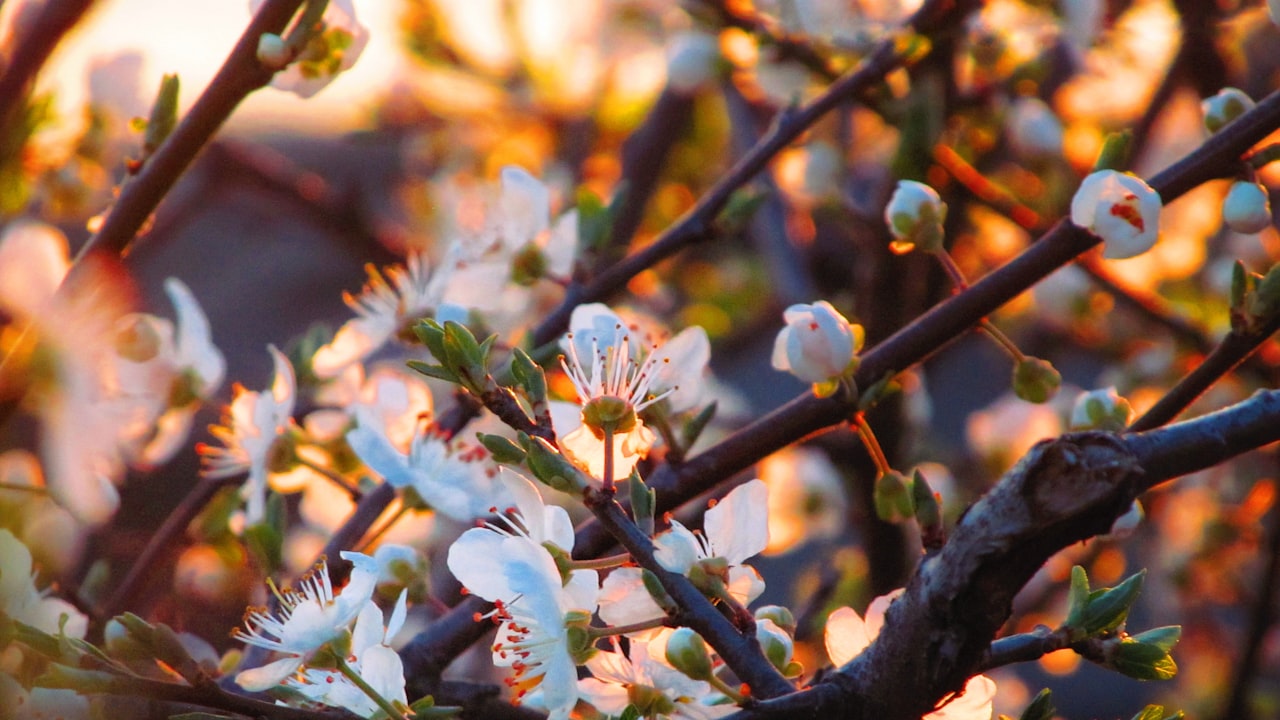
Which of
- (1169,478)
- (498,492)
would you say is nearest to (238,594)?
(498,492)

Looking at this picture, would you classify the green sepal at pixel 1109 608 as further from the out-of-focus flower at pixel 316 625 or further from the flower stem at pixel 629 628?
the out-of-focus flower at pixel 316 625

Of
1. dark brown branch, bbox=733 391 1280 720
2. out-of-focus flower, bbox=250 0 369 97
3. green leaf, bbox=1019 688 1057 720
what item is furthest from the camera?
out-of-focus flower, bbox=250 0 369 97

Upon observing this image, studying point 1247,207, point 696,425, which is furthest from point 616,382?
point 1247,207

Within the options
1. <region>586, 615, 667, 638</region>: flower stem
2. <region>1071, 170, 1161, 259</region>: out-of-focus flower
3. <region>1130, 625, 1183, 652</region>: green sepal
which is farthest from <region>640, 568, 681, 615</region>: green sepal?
<region>1071, 170, 1161, 259</region>: out-of-focus flower

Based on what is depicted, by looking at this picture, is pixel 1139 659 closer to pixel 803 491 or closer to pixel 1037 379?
pixel 1037 379

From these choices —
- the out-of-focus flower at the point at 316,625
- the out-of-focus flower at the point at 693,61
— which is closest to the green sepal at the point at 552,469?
the out-of-focus flower at the point at 316,625

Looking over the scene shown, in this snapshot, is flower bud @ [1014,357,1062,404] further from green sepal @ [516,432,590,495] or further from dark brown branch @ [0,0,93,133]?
dark brown branch @ [0,0,93,133]
